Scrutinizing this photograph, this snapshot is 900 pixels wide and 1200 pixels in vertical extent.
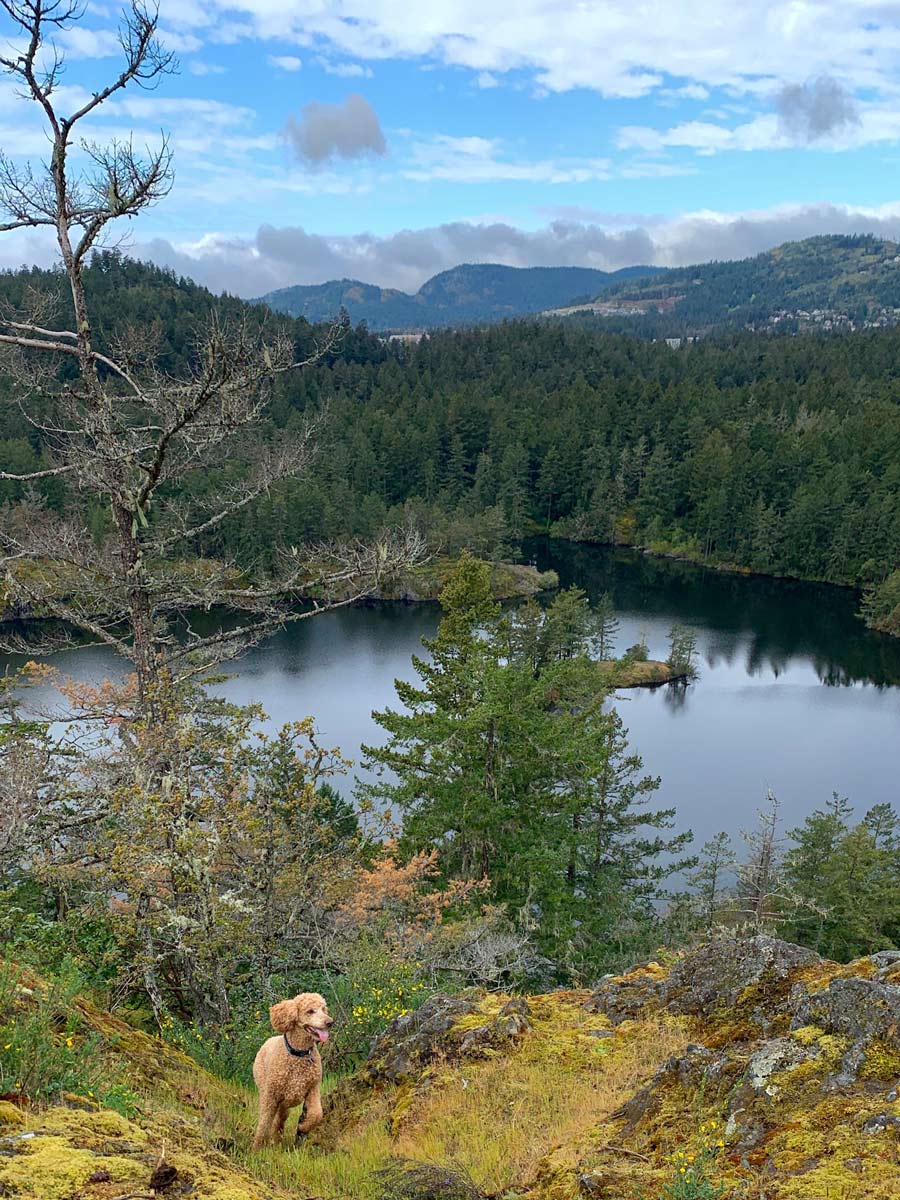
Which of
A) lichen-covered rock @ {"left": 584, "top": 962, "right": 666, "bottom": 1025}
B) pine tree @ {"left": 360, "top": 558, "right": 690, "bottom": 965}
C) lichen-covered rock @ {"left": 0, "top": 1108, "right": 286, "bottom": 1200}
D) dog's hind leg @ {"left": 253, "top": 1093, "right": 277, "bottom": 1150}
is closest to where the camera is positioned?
lichen-covered rock @ {"left": 0, "top": 1108, "right": 286, "bottom": 1200}

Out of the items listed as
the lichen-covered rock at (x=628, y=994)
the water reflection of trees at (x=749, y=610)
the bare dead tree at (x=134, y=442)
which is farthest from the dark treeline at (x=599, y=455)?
the lichen-covered rock at (x=628, y=994)

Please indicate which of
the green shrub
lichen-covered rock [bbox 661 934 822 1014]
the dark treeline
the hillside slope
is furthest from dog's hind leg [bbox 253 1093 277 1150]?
the dark treeline

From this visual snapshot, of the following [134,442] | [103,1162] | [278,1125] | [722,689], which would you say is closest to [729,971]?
[278,1125]

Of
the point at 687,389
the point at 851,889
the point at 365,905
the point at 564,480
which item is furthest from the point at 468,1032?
the point at 687,389

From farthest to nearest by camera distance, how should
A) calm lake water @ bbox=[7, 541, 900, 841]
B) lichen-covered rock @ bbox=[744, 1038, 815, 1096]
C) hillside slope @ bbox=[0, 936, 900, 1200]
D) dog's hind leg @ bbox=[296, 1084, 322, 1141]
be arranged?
calm lake water @ bbox=[7, 541, 900, 841]
dog's hind leg @ bbox=[296, 1084, 322, 1141]
lichen-covered rock @ bbox=[744, 1038, 815, 1096]
hillside slope @ bbox=[0, 936, 900, 1200]

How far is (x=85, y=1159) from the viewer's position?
2727 millimetres

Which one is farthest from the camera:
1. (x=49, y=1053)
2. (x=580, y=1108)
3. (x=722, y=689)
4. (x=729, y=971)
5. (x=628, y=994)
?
(x=722, y=689)

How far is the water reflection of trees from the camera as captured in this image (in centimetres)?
5356

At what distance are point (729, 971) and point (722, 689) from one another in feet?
155

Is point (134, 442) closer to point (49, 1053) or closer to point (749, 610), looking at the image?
point (49, 1053)

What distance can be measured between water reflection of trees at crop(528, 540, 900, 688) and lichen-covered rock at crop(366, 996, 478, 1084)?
50.6 meters

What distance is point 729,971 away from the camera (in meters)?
4.90

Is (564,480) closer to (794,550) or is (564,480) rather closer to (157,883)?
(794,550)

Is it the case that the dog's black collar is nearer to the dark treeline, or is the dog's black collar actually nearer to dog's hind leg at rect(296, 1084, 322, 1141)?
dog's hind leg at rect(296, 1084, 322, 1141)
